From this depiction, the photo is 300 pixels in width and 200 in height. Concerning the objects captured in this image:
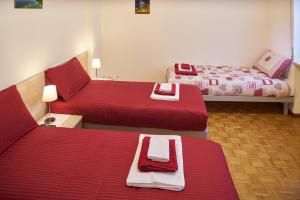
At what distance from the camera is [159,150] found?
1.85m

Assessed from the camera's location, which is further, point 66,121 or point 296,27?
point 296,27

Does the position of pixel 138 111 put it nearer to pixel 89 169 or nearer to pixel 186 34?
pixel 89 169

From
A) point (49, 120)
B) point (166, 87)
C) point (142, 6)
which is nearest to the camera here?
point (49, 120)

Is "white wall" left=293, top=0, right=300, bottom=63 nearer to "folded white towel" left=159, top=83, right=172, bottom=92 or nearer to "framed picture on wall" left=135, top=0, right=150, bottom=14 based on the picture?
"folded white towel" left=159, top=83, right=172, bottom=92

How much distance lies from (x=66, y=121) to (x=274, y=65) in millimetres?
3168

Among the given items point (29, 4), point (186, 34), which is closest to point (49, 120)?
point (29, 4)

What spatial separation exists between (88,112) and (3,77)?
0.89 m

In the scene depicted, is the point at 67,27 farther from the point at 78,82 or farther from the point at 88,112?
the point at 88,112

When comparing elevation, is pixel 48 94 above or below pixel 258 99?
above

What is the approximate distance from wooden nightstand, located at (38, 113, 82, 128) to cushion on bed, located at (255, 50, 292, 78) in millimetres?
2945

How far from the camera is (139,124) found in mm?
2791

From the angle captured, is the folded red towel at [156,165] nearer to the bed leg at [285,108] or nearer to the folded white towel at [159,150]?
the folded white towel at [159,150]

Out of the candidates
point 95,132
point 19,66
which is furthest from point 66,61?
point 95,132

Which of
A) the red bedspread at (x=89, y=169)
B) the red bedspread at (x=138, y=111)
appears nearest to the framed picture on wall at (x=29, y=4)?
the red bedspread at (x=138, y=111)
